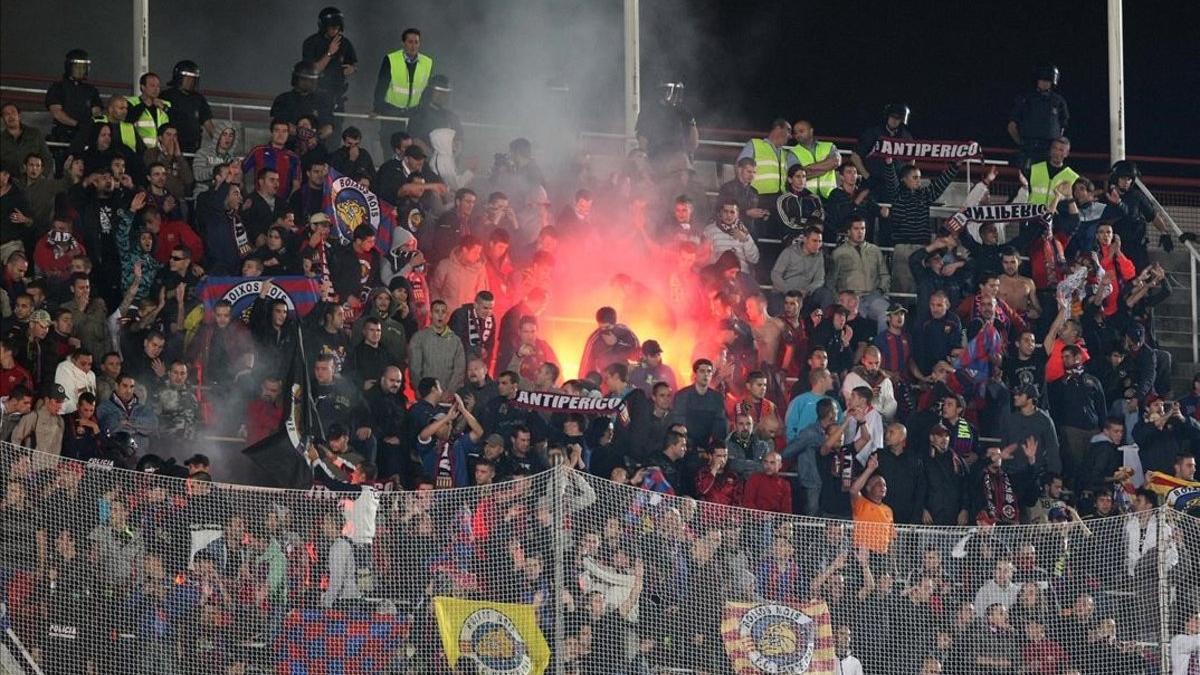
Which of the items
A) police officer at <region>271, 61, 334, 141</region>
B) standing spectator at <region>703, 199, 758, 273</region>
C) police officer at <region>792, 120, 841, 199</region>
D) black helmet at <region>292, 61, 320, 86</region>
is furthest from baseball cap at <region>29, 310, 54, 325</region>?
police officer at <region>792, 120, 841, 199</region>

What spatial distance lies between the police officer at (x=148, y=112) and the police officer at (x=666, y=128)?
4058mm

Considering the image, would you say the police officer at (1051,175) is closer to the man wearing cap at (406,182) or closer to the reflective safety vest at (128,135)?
the man wearing cap at (406,182)

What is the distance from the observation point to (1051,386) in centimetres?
1953

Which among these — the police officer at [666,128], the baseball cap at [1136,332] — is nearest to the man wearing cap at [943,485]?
the baseball cap at [1136,332]

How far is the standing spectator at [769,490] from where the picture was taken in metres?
17.2

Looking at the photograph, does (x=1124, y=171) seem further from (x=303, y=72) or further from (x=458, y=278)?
(x=303, y=72)

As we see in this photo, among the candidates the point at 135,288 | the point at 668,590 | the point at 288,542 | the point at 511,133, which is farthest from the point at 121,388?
the point at 511,133

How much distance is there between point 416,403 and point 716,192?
5310mm

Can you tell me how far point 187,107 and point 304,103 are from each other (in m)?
0.95

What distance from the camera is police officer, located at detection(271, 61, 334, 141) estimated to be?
19938mm

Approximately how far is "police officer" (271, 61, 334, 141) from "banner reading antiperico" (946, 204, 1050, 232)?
5.22 m

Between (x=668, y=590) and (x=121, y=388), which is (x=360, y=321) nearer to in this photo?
(x=121, y=388)

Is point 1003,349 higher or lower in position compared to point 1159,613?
higher

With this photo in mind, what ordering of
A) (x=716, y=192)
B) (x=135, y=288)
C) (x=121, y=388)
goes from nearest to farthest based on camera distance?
(x=121, y=388) → (x=135, y=288) → (x=716, y=192)
